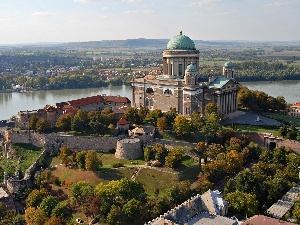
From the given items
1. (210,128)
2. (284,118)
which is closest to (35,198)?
(210,128)

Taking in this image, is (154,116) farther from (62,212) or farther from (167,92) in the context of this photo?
(62,212)

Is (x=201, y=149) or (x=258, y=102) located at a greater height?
(x=258, y=102)

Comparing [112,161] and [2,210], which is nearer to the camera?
[2,210]

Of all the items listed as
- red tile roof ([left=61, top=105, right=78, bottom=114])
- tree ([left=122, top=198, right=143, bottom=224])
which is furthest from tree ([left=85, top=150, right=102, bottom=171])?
red tile roof ([left=61, top=105, right=78, bottom=114])

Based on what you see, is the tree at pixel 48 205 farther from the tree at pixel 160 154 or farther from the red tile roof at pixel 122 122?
the red tile roof at pixel 122 122

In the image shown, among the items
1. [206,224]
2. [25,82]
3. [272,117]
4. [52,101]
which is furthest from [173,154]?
[25,82]

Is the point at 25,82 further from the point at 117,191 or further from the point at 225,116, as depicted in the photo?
the point at 117,191
